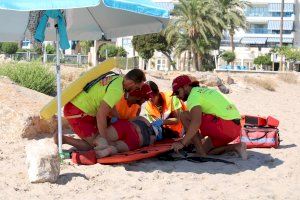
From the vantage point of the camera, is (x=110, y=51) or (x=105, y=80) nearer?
(x=105, y=80)

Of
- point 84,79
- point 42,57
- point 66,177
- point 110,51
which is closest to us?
point 66,177

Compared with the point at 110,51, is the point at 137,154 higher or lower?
lower

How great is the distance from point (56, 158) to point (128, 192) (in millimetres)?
690

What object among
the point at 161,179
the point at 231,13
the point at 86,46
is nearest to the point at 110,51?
the point at 86,46

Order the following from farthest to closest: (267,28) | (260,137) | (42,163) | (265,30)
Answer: (265,30)
(267,28)
(260,137)
(42,163)

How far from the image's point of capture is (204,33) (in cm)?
4066

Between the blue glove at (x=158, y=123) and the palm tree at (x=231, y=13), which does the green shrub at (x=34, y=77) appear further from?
the palm tree at (x=231, y=13)

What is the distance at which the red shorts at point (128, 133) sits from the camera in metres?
5.55

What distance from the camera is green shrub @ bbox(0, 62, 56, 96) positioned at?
10.4 metres

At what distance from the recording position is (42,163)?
4512 mm

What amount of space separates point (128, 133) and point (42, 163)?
4.41 ft

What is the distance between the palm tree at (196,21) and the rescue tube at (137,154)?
112 ft

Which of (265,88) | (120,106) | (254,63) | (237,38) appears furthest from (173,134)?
(237,38)

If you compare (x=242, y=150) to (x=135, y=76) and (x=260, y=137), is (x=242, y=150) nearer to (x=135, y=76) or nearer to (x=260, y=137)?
(x=260, y=137)
